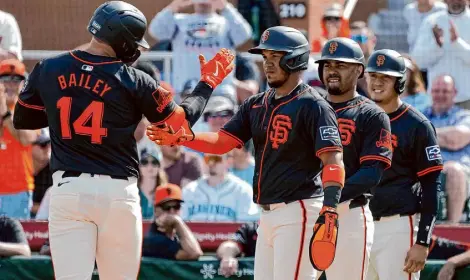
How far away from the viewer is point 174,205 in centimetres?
834

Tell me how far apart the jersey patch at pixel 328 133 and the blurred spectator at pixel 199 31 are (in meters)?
5.05

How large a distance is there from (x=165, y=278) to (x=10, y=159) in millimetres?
2140

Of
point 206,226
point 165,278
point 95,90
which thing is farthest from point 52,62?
point 206,226

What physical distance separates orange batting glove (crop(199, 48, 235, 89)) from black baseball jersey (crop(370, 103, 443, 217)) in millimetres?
1242

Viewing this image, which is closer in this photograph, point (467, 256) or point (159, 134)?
point (159, 134)

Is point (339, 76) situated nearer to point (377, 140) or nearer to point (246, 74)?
point (377, 140)

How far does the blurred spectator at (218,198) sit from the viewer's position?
8.96 metres

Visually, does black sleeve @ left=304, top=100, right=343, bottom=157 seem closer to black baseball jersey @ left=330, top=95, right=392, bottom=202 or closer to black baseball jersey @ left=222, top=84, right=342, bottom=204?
black baseball jersey @ left=222, top=84, right=342, bottom=204

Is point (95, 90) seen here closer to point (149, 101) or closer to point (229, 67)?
point (149, 101)

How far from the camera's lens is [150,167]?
912 centimetres

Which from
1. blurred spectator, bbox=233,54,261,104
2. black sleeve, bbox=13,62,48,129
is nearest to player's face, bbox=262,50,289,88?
black sleeve, bbox=13,62,48,129

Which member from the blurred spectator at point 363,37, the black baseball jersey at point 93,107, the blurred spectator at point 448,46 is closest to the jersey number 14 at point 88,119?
the black baseball jersey at point 93,107

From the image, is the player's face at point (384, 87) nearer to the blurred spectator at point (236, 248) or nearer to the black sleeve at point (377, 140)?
the black sleeve at point (377, 140)

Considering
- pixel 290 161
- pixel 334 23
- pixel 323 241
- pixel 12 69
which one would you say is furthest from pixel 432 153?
pixel 334 23
